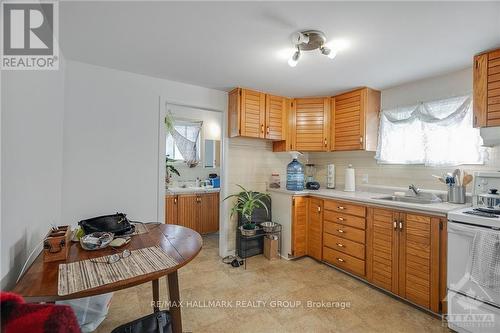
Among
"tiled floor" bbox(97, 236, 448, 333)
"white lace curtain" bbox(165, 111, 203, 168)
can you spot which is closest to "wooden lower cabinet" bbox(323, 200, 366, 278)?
"tiled floor" bbox(97, 236, 448, 333)

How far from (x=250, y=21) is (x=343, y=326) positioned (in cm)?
235

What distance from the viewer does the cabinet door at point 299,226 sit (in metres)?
3.01

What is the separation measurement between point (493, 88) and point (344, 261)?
6.87ft

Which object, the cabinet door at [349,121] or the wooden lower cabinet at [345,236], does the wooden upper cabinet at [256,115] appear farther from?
the wooden lower cabinet at [345,236]

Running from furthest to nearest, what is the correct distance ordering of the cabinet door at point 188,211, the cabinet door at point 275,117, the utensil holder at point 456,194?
the cabinet door at point 188,211 < the cabinet door at point 275,117 < the utensil holder at point 456,194

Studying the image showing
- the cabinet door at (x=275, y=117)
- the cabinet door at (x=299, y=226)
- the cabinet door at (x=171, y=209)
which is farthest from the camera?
the cabinet door at (x=171, y=209)

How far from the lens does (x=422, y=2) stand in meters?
1.34

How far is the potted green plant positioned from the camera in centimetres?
294

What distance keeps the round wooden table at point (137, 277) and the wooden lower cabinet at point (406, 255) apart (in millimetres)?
1833

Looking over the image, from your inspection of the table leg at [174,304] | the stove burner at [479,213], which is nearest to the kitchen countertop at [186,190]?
the table leg at [174,304]

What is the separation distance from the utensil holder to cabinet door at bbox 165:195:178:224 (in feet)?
11.4

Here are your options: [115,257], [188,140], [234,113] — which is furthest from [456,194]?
[188,140]

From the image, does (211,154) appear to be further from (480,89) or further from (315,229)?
(480,89)

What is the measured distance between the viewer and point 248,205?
2951mm
